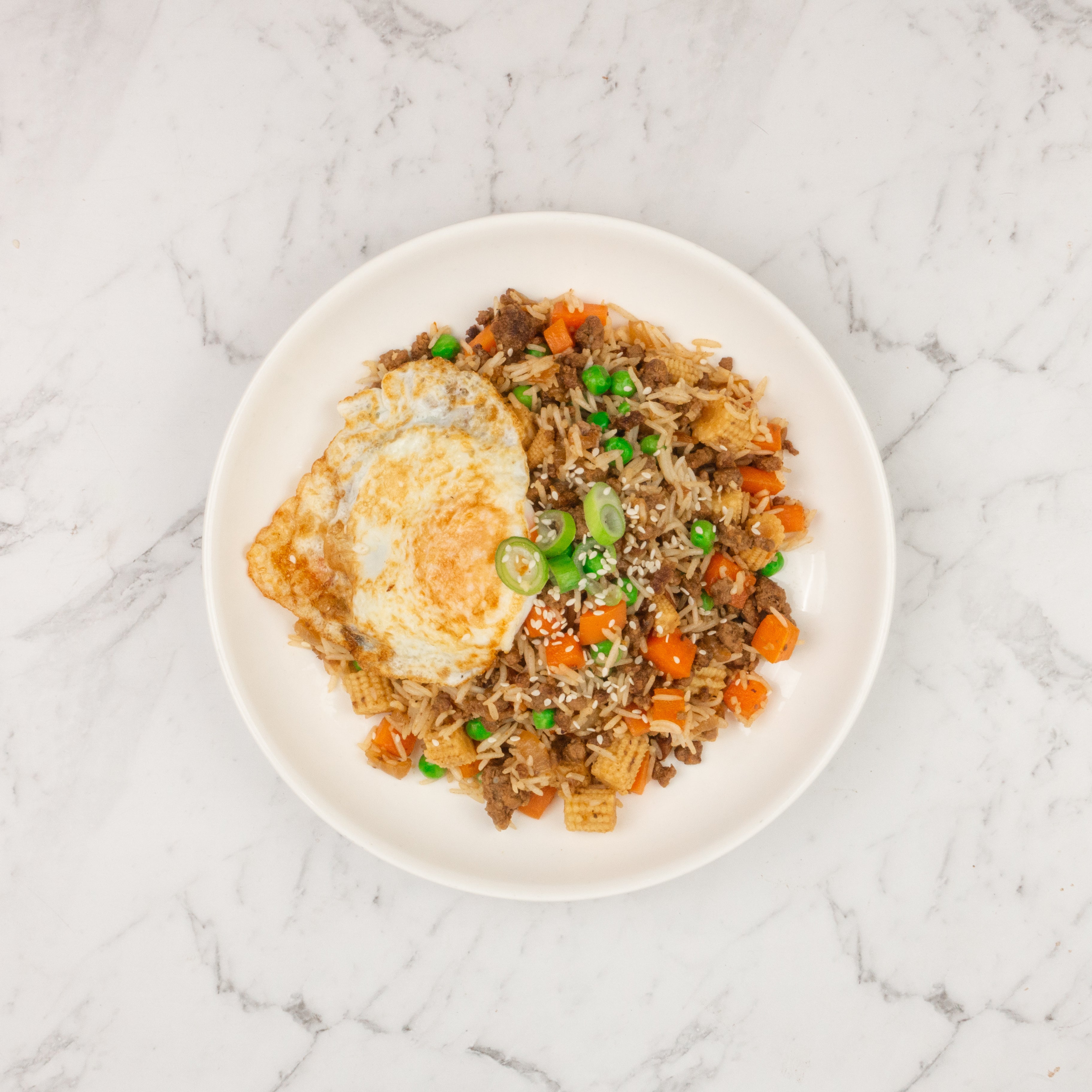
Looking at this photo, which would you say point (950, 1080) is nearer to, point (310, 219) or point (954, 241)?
point (954, 241)

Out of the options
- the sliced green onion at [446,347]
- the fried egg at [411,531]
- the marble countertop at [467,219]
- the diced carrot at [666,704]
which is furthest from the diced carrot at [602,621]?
the marble countertop at [467,219]

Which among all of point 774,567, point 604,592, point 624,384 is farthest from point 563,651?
point 624,384

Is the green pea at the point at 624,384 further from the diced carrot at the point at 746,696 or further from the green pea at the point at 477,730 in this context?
the green pea at the point at 477,730

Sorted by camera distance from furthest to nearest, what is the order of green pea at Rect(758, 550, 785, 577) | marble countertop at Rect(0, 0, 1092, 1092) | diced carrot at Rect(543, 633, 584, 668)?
marble countertop at Rect(0, 0, 1092, 1092)
green pea at Rect(758, 550, 785, 577)
diced carrot at Rect(543, 633, 584, 668)

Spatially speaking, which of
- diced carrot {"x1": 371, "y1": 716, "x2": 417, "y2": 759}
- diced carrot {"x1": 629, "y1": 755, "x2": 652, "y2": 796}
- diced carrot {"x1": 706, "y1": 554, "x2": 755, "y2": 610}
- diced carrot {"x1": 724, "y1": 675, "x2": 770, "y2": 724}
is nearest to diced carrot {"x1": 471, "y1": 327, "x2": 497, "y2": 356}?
diced carrot {"x1": 706, "y1": 554, "x2": 755, "y2": 610}

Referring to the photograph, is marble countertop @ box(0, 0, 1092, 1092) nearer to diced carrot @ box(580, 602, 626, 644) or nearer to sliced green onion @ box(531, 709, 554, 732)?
sliced green onion @ box(531, 709, 554, 732)

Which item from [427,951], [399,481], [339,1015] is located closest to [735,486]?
[399,481]

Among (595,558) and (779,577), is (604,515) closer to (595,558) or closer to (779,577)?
(595,558)
